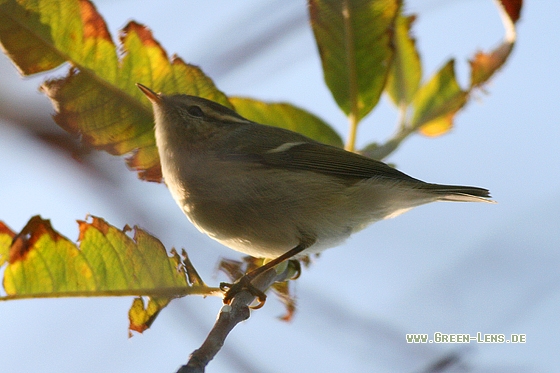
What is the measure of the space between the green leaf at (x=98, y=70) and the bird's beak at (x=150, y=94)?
1.2 inches

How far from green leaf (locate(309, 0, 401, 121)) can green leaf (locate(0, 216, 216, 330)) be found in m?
1.06

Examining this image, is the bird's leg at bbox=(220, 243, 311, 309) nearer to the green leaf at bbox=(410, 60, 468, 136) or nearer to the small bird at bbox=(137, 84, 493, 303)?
the small bird at bbox=(137, 84, 493, 303)

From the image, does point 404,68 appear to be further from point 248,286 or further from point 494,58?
point 248,286

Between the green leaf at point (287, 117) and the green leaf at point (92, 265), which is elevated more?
the green leaf at point (287, 117)

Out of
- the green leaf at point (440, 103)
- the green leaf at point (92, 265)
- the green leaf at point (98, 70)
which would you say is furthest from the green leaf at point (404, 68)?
the green leaf at point (92, 265)

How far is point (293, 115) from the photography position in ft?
8.61

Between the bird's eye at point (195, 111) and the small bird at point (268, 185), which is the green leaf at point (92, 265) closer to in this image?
the small bird at point (268, 185)

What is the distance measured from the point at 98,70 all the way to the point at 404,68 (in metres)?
1.36

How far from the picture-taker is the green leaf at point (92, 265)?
1752 millimetres

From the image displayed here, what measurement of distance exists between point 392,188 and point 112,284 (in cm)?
126

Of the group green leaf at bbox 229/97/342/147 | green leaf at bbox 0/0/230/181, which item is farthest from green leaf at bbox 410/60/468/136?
green leaf at bbox 0/0/230/181

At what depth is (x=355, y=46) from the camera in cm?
242

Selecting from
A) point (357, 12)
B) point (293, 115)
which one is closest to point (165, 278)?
point (293, 115)

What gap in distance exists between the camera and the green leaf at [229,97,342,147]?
260 centimetres
